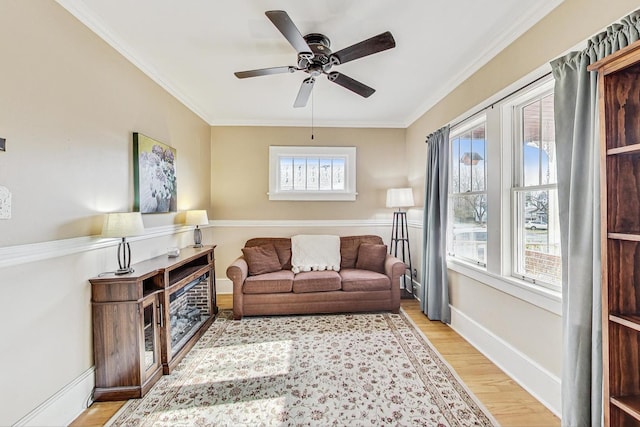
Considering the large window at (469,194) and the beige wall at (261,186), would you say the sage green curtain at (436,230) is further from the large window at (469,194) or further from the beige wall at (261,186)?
the beige wall at (261,186)

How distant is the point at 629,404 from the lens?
121 centimetres

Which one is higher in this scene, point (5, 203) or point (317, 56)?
point (317, 56)

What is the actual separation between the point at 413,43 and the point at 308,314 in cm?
304

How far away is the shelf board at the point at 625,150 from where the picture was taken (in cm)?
114

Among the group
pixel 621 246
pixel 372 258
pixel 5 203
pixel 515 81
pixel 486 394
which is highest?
pixel 515 81

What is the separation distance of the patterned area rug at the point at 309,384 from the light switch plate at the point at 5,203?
139 centimetres

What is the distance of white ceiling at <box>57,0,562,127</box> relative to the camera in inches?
77.5

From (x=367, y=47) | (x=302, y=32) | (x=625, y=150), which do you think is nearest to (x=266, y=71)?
(x=302, y=32)

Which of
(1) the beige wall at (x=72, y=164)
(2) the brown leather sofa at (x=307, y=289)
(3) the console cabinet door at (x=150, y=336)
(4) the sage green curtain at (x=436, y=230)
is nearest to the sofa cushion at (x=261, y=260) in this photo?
(2) the brown leather sofa at (x=307, y=289)

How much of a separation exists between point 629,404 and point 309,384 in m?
1.76

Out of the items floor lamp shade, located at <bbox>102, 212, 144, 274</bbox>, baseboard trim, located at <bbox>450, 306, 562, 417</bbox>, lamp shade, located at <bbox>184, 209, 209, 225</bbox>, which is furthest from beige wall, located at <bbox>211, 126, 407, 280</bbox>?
floor lamp shade, located at <bbox>102, 212, 144, 274</bbox>

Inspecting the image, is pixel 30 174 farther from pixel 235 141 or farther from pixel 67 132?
pixel 235 141

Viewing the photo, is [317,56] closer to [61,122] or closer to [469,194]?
[61,122]

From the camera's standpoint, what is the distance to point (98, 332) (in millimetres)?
2047
